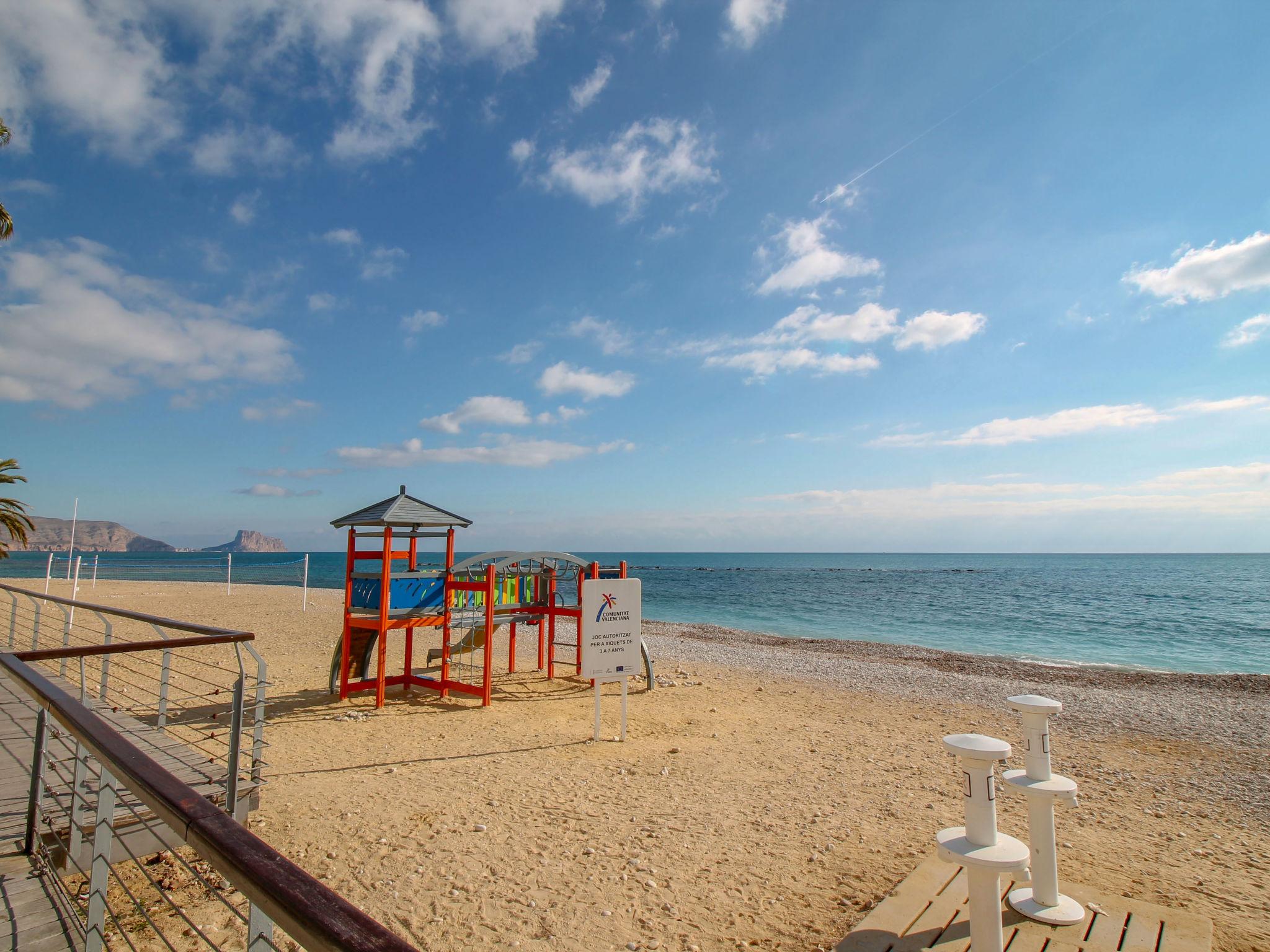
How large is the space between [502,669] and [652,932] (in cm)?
921

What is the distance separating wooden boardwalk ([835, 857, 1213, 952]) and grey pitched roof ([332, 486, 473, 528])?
24.7 ft

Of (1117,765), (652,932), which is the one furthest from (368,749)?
(1117,765)

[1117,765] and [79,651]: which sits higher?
[79,651]

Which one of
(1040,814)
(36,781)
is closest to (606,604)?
(1040,814)

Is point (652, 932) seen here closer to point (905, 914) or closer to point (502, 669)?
point (905, 914)

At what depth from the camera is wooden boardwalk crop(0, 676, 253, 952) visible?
9.49ft

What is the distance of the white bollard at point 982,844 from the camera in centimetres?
318

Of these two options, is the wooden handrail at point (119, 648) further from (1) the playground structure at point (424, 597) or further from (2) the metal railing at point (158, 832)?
(1) the playground structure at point (424, 597)

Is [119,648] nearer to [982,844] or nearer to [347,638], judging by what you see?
[982,844]

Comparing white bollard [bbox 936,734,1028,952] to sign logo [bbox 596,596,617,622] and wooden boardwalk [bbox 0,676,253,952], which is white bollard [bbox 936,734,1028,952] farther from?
sign logo [bbox 596,596,617,622]

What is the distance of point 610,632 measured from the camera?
8.12 metres

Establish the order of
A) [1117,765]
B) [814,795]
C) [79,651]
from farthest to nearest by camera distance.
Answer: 1. [1117,765]
2. [814,795]
3. [79,651]

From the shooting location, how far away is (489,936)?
3.77 meters

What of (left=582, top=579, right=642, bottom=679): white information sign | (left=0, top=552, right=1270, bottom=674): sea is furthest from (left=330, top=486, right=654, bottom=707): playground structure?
(left=0, top=552, right=1270, bottom=674): sea
